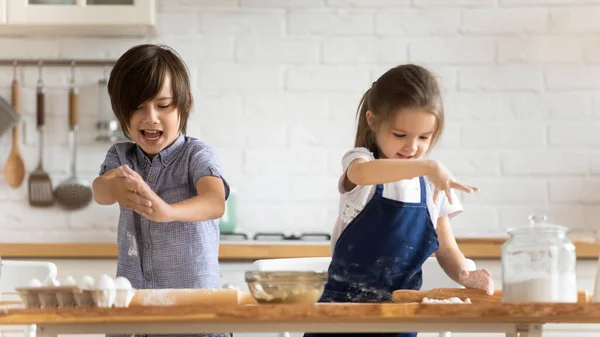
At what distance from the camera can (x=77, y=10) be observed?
11.3 feet

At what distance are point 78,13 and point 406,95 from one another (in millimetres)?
1898

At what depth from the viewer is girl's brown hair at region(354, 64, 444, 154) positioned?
1912mm

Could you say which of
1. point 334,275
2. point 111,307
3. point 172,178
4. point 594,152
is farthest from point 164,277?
point 594,152

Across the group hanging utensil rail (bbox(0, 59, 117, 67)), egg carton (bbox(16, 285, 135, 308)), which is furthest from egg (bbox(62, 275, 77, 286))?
hanging utensil rail (bbox(0, 59, 117, 67))

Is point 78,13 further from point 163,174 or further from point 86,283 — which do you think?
point 86,283

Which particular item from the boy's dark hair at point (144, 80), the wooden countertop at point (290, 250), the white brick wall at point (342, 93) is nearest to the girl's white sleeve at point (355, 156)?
the boy's dark hair at point (144, 80)

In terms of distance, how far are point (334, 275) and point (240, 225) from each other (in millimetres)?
1705

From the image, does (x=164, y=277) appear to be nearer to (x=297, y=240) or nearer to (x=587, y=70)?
(x=297, y=240)

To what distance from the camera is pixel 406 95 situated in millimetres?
1925

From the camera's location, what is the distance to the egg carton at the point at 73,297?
53.3 inches

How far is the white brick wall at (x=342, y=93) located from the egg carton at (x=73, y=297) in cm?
222

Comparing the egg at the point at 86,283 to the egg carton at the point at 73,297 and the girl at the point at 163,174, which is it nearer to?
the egg carton at the point at 73,297

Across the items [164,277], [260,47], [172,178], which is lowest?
[164,277]

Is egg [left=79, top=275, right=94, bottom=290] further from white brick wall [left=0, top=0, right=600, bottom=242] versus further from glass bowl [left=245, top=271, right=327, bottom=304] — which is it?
white brick wall [left=0, top=0, right=600, bottom=242]
